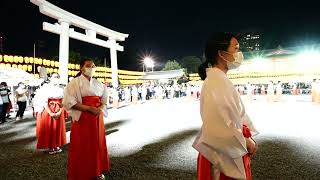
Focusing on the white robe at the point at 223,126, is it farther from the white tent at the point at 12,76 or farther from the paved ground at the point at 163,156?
the white tent at the point at 12,76

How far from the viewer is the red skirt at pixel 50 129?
7.28 meters

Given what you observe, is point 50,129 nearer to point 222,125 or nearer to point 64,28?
point 222,125

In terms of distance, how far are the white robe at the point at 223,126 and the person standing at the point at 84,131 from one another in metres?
2.71

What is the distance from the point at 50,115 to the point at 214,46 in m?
5.65

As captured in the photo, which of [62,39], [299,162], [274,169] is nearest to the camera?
[274,169]

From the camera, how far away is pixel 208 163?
2.54 meters

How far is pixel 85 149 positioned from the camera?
15.6 ft

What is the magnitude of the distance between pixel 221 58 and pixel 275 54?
2109 inches

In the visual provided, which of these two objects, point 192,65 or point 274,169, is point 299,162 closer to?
point 274,169

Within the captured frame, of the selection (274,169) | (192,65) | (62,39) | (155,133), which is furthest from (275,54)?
(274,169)

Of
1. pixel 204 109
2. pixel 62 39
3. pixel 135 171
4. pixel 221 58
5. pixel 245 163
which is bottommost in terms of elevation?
pixel 135 171

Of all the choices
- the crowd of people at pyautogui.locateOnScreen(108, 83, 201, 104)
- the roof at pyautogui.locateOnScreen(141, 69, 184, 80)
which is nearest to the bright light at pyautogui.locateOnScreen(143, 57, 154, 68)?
the roof at pyautogui.locateOnScreen(141, 69, 184, 80)

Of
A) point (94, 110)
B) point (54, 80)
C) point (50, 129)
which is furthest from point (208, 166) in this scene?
point (50, 129)

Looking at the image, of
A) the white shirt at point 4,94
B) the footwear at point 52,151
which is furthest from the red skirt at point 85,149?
the white shirt at point 4,94
